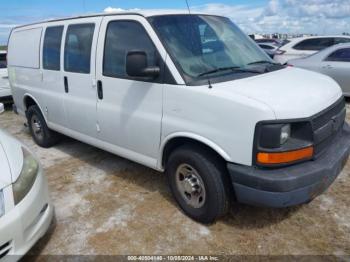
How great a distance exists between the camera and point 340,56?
800cm

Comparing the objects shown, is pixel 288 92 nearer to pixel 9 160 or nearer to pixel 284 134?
pixel 284 134

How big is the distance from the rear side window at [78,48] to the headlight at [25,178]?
1.44m

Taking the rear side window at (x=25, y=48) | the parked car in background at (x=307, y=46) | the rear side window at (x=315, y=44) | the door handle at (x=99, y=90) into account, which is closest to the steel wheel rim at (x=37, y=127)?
the rear side window at (x=25, y=48)

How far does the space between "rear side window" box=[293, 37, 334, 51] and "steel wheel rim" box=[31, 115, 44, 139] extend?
25.8 feet

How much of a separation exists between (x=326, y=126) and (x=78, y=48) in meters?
3.04

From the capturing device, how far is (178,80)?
3.10 m

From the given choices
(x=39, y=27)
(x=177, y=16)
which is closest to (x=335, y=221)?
(x=177, y=16)

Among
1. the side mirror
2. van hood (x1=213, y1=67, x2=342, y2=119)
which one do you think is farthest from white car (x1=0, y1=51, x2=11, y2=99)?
van hood (x1=213, y1=67, x2=342, y2=119)

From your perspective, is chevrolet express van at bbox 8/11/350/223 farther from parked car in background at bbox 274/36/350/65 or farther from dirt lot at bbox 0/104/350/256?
parked car in background at bbox 274/36/350/65

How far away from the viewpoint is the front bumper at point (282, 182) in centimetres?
269

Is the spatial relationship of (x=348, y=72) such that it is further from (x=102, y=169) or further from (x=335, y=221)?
(x=102, y=169)

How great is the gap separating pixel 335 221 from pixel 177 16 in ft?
8.71

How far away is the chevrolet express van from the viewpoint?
272 cm

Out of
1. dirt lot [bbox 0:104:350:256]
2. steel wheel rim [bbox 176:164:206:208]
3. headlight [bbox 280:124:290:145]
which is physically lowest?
dirt lot [bbox 0:104:350:256]
